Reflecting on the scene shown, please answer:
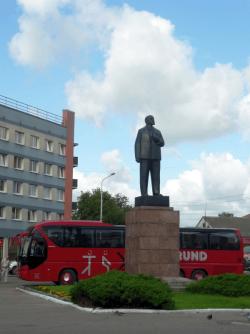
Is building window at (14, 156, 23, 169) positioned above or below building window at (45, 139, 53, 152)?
below

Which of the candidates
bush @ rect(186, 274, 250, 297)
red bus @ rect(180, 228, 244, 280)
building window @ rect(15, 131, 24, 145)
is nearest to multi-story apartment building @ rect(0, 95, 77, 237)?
building window @ rect(15, 131, 24, 145)

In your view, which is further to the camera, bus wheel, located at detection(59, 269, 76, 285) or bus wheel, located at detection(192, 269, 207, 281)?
bus wheel, located at detection(192, 269, 207, 281)

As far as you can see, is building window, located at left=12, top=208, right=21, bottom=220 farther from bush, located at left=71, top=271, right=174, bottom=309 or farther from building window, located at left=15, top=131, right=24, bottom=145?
bush, located at left=71, top=271, right=174, bottom=309

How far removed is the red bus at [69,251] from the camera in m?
32.3

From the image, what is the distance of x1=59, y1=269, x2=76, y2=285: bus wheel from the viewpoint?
3241 centimetres

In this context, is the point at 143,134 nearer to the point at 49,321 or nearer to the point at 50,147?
the point at 49,321

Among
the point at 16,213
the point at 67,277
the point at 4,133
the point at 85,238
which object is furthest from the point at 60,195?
the point at 67,277

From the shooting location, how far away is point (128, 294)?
1633 cm

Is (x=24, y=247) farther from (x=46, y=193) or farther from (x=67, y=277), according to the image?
(x=46, y=193)

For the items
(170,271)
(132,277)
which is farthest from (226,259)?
(132,277)

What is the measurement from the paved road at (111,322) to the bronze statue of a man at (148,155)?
301 inches

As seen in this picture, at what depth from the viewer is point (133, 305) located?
16.5 m

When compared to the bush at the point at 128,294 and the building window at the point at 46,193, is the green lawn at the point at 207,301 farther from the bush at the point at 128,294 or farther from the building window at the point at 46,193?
the building window at the point at 46,193

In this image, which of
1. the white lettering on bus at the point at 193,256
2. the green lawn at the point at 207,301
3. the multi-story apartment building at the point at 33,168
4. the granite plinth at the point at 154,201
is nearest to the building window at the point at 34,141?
the multi-story apartment building at the point at 33,168
